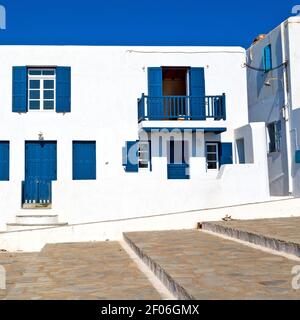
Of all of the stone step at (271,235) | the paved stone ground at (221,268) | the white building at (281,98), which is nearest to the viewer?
the paved stone ground at (221,268)

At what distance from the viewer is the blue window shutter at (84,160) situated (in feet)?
53.9

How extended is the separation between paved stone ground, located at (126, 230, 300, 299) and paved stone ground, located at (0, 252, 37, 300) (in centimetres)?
215

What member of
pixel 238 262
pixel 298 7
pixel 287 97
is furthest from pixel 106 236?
pixel 298 7

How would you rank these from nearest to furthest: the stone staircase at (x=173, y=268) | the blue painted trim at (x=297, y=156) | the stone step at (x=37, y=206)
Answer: the stone staircase at (x=173, y=268)
the stone step at (x=37, y=206)
the blue painted trim at (x=297, y=156)

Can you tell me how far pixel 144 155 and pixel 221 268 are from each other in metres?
11.0

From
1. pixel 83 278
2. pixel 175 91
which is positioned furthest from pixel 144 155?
pixel 83 278

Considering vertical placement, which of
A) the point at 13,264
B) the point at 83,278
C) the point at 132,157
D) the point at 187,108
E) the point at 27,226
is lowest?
the point at 13,264

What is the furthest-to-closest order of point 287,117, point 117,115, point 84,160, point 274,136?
point 274,136, point 117,115, point 84,160, point 287,117

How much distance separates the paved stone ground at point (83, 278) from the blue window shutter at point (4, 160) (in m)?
7.37

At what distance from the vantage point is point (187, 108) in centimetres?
1720

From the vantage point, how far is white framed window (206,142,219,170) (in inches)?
685

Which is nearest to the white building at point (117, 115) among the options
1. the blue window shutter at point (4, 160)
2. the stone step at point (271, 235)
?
the blue window shutter at point (4, 160)

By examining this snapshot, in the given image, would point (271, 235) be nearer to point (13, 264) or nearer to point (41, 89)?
point (13, 264)

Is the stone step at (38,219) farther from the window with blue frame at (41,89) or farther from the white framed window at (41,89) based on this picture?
the white framed window at (41,89)
